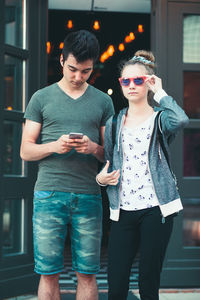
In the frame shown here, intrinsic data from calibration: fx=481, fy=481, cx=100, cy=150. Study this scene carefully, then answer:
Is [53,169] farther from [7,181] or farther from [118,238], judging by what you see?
[7,181]

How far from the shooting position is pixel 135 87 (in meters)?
2.63

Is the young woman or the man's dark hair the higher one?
the man's dark hair

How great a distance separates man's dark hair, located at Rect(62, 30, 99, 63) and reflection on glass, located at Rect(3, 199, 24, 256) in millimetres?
1744

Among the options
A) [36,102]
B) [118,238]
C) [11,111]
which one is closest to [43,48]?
[11,111]

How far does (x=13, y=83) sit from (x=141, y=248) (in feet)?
7.16

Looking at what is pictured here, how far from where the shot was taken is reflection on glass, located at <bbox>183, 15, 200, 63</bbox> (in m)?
4.53

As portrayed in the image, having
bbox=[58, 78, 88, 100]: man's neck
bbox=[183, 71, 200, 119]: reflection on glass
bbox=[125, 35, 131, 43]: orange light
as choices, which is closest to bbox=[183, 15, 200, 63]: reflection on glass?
bbox=[183, 71, 200, 119]: reflection on glass

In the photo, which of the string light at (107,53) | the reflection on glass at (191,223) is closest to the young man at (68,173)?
the reflection on glass at (191,223)

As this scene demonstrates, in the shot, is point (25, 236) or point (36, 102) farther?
point (25, 236)

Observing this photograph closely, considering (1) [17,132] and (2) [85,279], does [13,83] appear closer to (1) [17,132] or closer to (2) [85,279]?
(1) [17,132]

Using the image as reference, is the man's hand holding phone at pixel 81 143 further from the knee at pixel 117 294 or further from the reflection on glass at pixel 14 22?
the reflection on glass at pixel 14 22

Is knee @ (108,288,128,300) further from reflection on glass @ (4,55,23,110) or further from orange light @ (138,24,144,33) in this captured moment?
orange light @ (138,24,144,33)

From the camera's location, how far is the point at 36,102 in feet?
9.26

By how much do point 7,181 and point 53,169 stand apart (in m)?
1.32
